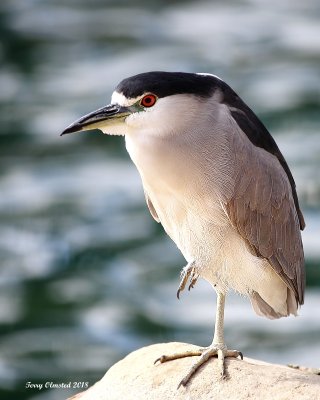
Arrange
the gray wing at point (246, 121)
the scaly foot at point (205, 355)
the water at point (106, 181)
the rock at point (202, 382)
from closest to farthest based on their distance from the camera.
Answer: the rock at point (202, 382)
the scaly foot at point (205, 355)
the gray wing at point (246, 121)
the water at point (106, 181)

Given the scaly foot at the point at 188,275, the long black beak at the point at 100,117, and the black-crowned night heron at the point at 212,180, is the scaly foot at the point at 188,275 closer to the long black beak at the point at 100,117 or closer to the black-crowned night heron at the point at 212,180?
the black-crowned night heron at the point at 212,180

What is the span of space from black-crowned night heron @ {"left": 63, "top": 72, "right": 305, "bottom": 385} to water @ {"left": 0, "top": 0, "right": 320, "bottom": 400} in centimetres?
391

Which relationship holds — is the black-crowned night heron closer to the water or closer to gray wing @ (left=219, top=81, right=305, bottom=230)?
gray wing @ (left=219, top=81, right=305, bottom=230)

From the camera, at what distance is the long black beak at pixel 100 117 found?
4.56 m

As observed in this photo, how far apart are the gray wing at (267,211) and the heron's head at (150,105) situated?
10.7 inches

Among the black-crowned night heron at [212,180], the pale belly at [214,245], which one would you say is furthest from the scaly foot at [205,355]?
the pale belly at [214,245]

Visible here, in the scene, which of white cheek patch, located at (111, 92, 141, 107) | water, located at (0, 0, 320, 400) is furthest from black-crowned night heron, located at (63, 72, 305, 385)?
water, located at (0, 0, 320, 400)

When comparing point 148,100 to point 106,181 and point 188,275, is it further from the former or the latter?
point 106,181

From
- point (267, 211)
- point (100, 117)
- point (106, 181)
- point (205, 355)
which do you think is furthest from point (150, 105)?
point (106, 181)

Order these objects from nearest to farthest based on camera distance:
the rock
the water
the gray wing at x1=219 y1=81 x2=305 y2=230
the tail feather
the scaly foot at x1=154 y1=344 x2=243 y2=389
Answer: the rock < the scaly foot at x1=154 y1=344 x2=243 y2=389 < the gray wing at x1=219 y1=81 x2=305 y2=230 < the tail feather < the water

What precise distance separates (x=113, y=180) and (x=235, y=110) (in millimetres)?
6350

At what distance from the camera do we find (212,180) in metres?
4.75

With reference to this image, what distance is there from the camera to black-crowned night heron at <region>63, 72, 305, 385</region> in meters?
4.59

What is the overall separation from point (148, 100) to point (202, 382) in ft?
3.46
